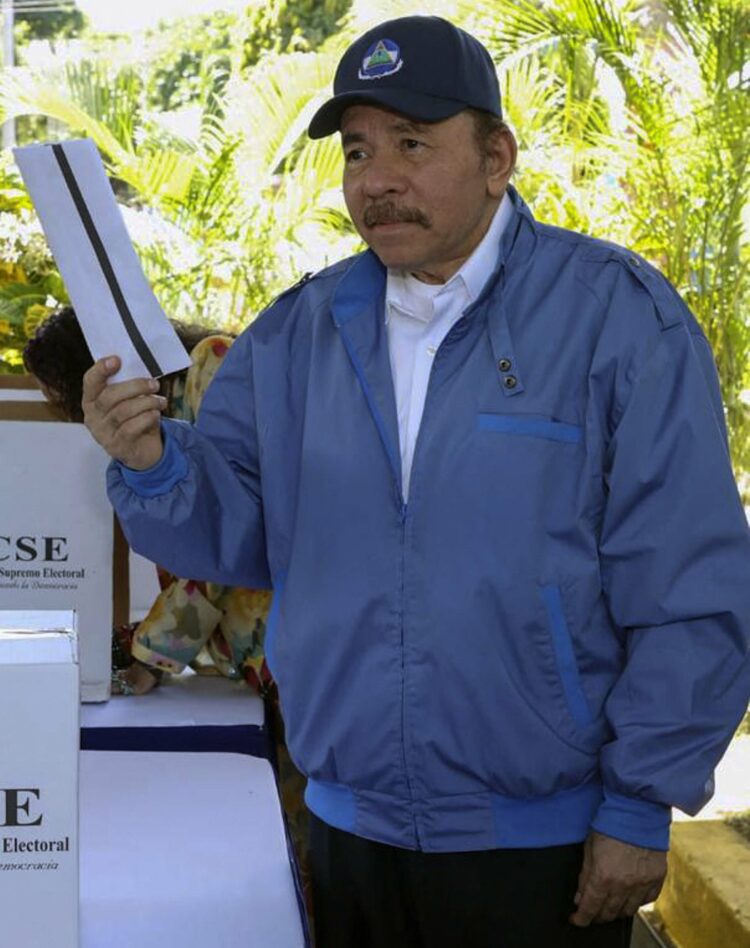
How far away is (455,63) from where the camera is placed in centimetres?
212

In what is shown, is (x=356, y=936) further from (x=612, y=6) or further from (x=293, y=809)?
(x=612, y=6)

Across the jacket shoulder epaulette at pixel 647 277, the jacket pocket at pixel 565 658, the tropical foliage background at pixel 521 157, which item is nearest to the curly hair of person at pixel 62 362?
the jacket shoulder epaulette at pixel 647 277

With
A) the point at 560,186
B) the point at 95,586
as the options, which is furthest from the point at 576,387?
the point at 560,186

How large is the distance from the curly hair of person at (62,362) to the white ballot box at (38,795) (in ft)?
5.61

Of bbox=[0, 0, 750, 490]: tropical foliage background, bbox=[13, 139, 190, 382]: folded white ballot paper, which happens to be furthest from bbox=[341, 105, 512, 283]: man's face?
bbox=[0, 0, 750, 490]: tropical foliage background

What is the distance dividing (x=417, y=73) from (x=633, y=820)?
3.39 ft

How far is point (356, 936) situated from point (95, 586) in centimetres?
80

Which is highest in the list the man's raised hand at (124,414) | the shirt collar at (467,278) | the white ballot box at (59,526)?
the shirt collar at (467,278)

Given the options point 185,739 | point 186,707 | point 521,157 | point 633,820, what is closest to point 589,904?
point 633,820

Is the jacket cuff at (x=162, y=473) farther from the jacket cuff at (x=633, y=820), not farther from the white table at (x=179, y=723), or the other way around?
the jacket cuff at (x=633, y=820)

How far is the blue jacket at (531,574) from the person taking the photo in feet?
6.61

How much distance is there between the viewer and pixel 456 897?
7.03 feet

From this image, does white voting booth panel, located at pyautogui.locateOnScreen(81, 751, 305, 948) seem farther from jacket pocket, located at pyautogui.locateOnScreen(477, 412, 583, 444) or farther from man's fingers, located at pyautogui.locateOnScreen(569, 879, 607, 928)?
jacket pocket, located at pyautogui.locateOnScreen(477, 412, 583, 444)

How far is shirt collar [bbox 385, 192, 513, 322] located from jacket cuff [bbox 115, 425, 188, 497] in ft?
1.17
